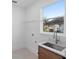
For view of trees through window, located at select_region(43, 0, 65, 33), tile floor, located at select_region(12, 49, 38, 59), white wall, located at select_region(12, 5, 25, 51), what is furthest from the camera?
white wall, located at select_region(12, 5, 25, 51)

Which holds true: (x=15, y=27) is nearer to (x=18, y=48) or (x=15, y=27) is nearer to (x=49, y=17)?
(x=18, y=48)

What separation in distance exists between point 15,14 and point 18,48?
1.96 metres

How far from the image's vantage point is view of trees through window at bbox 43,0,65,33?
2533 mm

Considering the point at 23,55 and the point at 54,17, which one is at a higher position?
the point at 54,17

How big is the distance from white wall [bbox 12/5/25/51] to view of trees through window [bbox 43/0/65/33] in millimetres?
1908

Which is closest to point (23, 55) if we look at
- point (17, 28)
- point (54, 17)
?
point (17, 28)

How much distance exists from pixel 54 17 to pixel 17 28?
2540 mm

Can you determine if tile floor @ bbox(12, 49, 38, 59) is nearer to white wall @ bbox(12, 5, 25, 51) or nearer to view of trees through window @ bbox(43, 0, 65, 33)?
white wall @ bbox(12, 5, 25, 51)

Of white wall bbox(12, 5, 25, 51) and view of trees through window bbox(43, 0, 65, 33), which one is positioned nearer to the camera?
view of trees through window bbox(43, 0, 65, 33)

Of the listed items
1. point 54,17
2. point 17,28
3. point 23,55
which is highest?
point 54,17

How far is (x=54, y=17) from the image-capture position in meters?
2.84

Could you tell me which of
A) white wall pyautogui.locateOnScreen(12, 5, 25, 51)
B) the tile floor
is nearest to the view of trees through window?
the tile floor

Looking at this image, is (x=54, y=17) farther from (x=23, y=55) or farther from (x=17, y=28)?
(x=17, y=28)
